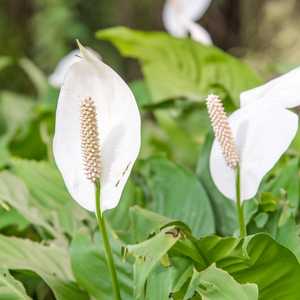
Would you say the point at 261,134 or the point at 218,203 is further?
the point at 218,203

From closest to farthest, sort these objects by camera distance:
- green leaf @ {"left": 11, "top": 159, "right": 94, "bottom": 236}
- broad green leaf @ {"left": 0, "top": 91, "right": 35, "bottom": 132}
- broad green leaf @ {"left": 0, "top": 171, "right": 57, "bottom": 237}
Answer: broad green leaf @ {"left": 0, "top": 171, "right": 57, "bottom": 237}
green leaf @ {"left": 11, "top": 159, "right": 94, "bottom": 236}
broad green leaf @ {"left": 0, "top": 91, "right": 35, "bottom": 132}

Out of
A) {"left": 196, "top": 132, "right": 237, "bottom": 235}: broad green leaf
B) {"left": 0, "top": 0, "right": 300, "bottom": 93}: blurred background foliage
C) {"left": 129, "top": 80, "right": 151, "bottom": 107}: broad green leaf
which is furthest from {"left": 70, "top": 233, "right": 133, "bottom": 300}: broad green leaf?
{"left": 0, "top": 0, "right": 300, "bottom": 93}: blurred background foliage

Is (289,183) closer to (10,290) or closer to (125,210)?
(125,210)

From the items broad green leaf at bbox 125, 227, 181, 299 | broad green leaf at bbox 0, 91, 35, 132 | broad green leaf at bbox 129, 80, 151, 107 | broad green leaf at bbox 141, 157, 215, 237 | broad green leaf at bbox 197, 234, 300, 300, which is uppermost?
→ broad green leaf at bbox 125, 227, 181, 299

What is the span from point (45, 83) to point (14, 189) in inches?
27.4

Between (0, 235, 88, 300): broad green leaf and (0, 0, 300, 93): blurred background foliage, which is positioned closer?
(0, 235, 88, 300): broad green leaf

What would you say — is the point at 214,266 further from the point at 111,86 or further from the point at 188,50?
the point at 188,50

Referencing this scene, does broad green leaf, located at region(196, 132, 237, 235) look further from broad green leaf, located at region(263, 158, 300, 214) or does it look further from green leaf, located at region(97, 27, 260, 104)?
green leaf, located at region(97, 27, 260, 104)

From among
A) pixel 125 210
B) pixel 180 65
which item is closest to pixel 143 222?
pixel 125 210

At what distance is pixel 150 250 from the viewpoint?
444mm

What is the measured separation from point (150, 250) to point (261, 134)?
4.3 inches

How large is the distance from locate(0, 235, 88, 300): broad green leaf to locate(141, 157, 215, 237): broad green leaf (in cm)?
10

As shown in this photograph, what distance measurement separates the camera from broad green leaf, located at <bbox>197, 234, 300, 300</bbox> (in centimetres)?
47

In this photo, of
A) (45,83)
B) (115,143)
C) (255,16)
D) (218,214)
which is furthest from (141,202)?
(255,16)
